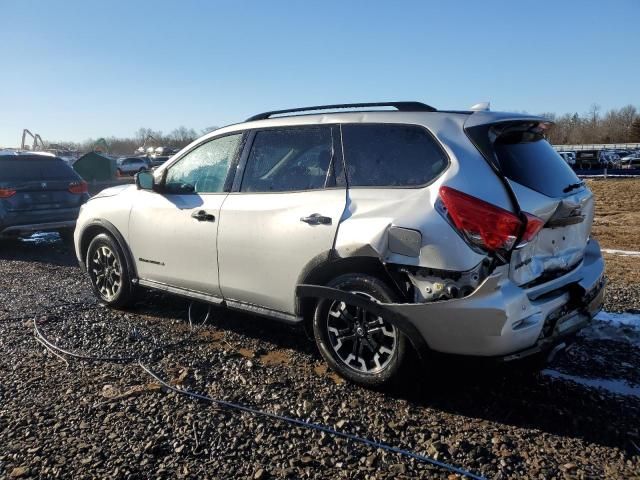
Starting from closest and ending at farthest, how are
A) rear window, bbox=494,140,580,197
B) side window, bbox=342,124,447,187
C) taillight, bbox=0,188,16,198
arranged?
1. rear window, bbox=494,140,580,197
2. side window, bbox=342,124,447,187
3. taillight, bbox=0,188,16,198

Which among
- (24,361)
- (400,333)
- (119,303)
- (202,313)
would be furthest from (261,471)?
(119,303)

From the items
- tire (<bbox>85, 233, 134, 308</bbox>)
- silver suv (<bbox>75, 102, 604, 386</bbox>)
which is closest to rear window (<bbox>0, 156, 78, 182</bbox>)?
tire (<bbox>85, 233, 134, 308</bbox>)

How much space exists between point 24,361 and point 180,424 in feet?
5.77

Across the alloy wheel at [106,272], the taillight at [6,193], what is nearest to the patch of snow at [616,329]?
the alloy wheel at [106,272]

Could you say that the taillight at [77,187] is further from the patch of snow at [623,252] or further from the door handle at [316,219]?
the patch of snow at [623,252]

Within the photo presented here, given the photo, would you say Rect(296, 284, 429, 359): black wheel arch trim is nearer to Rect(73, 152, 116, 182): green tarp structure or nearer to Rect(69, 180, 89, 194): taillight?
Rect(69, 180, 89, 194): taillight

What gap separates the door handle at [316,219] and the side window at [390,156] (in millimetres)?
303

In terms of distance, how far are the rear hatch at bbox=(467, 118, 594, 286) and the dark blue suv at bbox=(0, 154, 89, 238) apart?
7.91m

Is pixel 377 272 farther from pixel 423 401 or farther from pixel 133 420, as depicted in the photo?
pixel 133 420

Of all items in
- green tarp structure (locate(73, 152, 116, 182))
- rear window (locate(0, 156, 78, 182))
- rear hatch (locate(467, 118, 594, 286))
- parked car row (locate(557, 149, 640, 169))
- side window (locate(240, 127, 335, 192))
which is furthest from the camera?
parked car row (locate(557, 149, 640, 169))

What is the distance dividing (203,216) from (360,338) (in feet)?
5.64

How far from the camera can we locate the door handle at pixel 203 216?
4.42m

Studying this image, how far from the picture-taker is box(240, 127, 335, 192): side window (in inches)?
156

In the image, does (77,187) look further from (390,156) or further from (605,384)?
(605,384)
